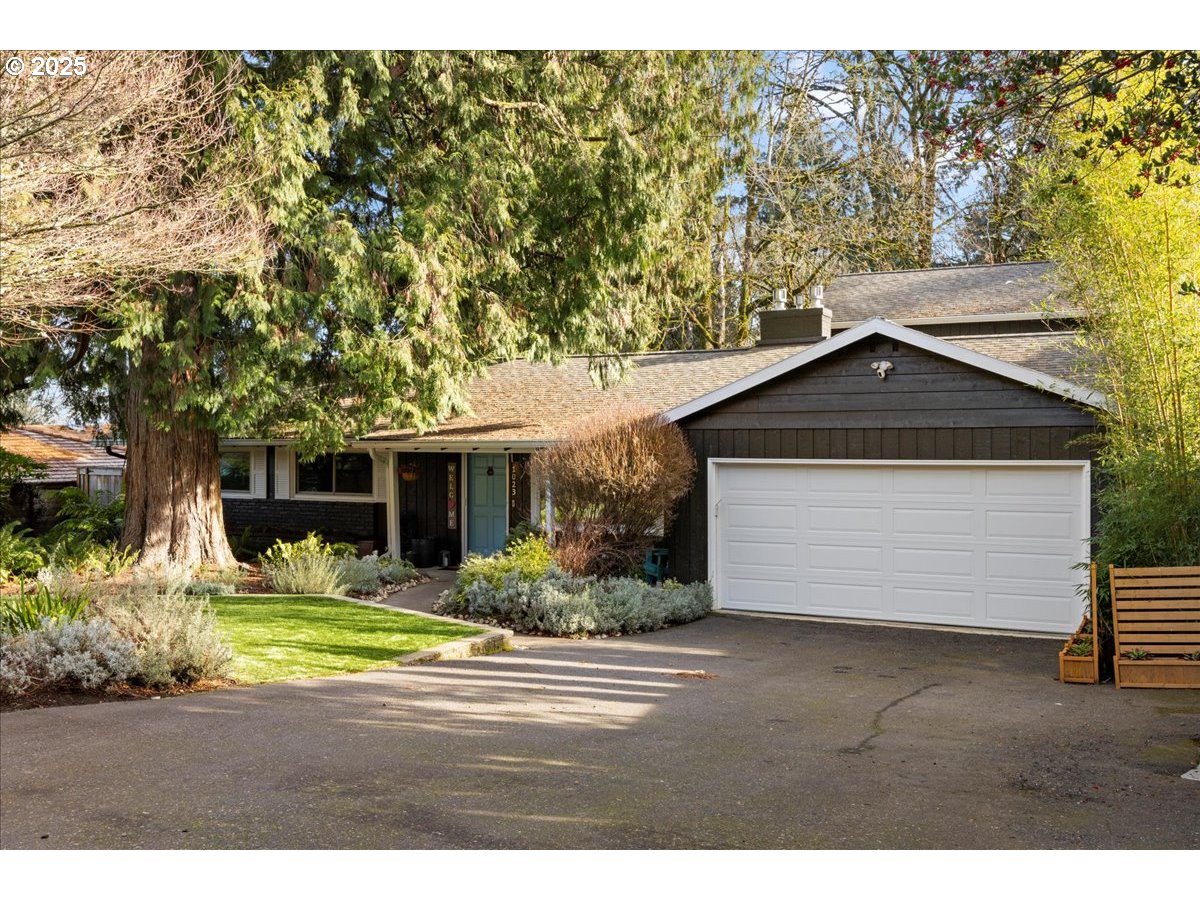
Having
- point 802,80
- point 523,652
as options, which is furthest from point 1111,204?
point 802,80

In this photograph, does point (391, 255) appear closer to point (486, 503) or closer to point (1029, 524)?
point (486, 503)

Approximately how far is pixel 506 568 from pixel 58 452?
19.4 m

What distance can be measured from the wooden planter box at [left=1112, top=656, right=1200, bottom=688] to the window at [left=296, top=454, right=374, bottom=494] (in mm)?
12889

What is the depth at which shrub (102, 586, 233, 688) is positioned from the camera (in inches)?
326

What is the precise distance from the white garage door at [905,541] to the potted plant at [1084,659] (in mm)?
2056

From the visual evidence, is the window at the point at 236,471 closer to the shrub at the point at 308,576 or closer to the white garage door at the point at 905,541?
the shrub at the point at 308,576

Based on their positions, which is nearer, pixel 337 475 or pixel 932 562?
pixel 932 562

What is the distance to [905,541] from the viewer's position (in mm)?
12883

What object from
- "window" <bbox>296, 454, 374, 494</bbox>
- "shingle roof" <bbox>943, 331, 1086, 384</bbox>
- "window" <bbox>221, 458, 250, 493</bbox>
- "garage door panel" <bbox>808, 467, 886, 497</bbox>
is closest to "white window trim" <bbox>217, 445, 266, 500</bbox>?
"window" <bbox>221, 458, 250, 493</bbox>

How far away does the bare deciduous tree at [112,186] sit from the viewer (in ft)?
27.6

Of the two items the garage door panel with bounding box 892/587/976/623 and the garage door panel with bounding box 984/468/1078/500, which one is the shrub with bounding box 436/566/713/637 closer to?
the garage door panel with bounding box 892/587/976/623

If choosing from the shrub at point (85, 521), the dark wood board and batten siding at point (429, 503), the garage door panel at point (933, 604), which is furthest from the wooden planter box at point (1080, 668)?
the shrub at point (85, 521)

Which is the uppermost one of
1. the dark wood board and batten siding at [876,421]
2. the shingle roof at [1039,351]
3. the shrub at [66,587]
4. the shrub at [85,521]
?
the shingle roof at [1039,351]

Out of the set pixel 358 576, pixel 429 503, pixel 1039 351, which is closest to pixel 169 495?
pixel 358 576
